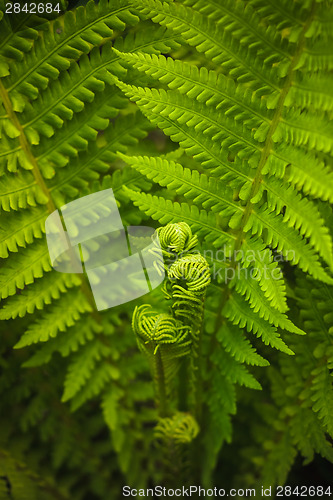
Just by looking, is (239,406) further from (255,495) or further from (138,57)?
(138,57)

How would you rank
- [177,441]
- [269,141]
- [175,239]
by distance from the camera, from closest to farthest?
[175,239]
[269,141]
[177,441]

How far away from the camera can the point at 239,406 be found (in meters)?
1.31

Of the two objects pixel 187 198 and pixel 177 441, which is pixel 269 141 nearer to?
pixel 187 198

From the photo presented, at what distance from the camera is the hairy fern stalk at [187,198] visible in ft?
2.33

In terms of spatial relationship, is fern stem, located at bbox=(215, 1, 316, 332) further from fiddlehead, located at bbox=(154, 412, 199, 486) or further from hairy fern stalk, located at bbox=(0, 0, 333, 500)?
fiddlehead, located at bbox=(154, 412, 199, 486)

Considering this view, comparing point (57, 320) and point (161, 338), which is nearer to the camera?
point (161, 338)

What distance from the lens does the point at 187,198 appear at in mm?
842

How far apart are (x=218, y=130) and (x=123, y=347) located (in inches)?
27.4

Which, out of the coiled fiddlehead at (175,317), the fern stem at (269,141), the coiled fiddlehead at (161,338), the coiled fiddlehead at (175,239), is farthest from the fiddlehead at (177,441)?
the coiled fiddlehead at (175,239)

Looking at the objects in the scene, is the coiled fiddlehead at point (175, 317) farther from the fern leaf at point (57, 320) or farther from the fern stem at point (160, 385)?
the fern leaf at point (57, 320)

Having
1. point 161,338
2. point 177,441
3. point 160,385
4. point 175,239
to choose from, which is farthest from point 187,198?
point 177,441

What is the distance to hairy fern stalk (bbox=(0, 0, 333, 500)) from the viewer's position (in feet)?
2.33

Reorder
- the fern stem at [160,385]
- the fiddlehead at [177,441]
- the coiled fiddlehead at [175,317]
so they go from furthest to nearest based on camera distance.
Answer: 1. the fiddlehead at [177,441]
2. the fern stem at [160,385]
3. the coiled fiddlehead at [175,317]

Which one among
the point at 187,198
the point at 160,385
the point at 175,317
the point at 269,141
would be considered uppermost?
the point at 269,141
